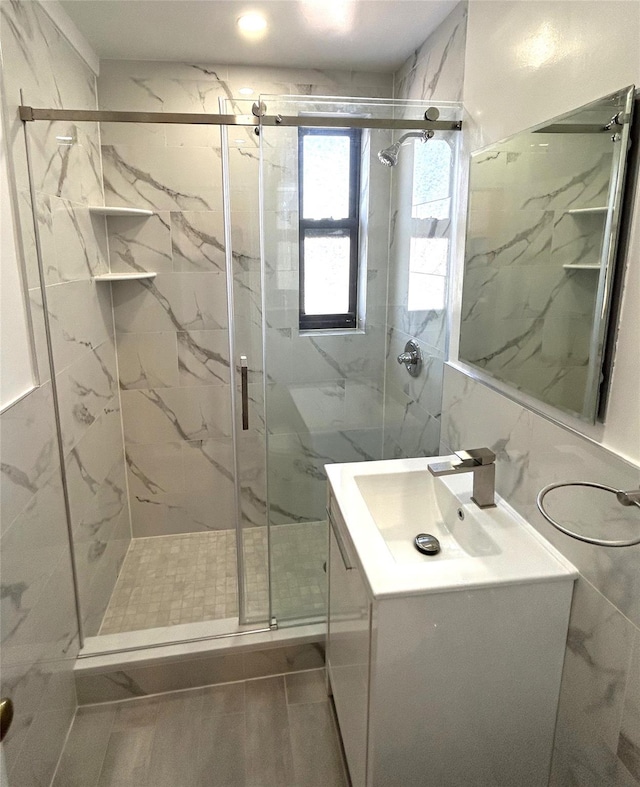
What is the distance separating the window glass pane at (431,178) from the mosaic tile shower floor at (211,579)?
50.2 inches

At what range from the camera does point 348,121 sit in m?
1.84

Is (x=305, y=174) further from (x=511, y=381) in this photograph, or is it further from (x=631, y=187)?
(x=631, y=187)

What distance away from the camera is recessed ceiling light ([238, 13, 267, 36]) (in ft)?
6.63

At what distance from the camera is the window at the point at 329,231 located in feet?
6.56

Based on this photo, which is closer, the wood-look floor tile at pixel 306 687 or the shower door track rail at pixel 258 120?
the shower door track rail at pixel 258 120

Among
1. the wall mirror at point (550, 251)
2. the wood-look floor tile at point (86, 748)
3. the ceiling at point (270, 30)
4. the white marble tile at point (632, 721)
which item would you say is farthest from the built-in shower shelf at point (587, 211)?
the wood-look floor tile at point (86, 748)

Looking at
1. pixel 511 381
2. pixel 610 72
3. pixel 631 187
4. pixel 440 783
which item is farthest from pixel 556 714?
pixel 610 72

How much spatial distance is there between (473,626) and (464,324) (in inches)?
38.2

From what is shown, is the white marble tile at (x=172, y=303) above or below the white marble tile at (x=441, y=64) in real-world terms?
below

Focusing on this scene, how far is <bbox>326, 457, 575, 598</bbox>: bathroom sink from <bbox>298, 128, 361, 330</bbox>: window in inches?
26.1

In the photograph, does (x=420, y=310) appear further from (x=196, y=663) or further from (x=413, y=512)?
(x=196, y=663)

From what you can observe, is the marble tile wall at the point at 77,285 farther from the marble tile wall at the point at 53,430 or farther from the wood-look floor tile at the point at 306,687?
the wood-look floor tile at the point at 306,687

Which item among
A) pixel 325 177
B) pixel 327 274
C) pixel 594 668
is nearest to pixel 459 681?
pixel 594 668

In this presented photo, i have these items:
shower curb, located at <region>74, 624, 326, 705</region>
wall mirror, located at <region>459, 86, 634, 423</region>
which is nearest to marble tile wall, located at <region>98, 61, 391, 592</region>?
shower curb, located at <region>74, 624, 326, 705</region>
